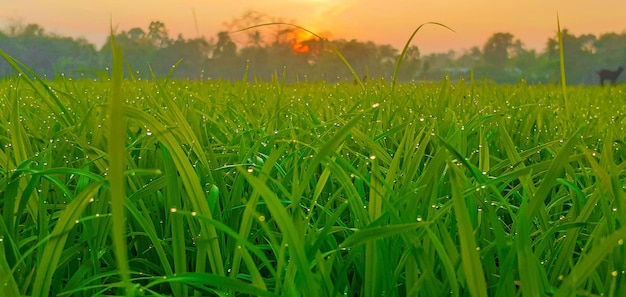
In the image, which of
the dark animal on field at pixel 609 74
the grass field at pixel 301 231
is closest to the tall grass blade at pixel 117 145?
the grass field at pixel 301 231

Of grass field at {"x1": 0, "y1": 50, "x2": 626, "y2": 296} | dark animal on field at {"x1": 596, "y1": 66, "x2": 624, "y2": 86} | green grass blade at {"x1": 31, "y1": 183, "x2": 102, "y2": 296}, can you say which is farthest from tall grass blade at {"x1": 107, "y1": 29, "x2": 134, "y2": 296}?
dark animal on field at {"x1": 596, "y1": 66, "x2": 624, "y2": 86}

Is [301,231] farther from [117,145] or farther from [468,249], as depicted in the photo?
[117,145]

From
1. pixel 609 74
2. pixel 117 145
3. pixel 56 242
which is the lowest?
pixel 609 74

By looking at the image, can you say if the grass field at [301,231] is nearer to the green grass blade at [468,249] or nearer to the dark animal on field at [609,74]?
the green grass blade at [468,249]

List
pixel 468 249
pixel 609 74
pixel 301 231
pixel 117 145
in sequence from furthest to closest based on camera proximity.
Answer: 1. pixel 609 74
2. pixel 301 231
3. pixel 468 249
4. pixel 117 145

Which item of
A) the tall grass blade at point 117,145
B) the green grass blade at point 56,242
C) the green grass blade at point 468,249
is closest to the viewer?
the tall grass blade at point 117,145

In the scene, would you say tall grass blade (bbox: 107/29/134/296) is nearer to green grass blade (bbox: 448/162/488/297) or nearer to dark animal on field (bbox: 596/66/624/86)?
green grass blade (bbox: 448/162/488/297)

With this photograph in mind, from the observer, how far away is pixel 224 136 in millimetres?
1960

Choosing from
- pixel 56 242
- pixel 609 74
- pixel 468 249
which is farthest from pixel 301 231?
pixel 609 74

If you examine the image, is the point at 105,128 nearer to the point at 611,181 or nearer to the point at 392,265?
the point at 392,265

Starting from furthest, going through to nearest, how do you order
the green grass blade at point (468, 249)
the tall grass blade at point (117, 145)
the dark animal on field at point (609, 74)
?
1. the dark animal on field at point (609, 74)
2. the green grass blade at point (468, 249)
3. the tall grass blade at point (117, 145)

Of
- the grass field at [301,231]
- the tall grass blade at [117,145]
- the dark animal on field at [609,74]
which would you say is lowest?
the dark animal on field at [609,74]

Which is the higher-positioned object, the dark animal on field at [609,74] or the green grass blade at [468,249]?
the green grass blade at [468,249]

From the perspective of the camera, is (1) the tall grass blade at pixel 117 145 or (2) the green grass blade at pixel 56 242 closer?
(1) the tall grass blade at pixel 117 145
